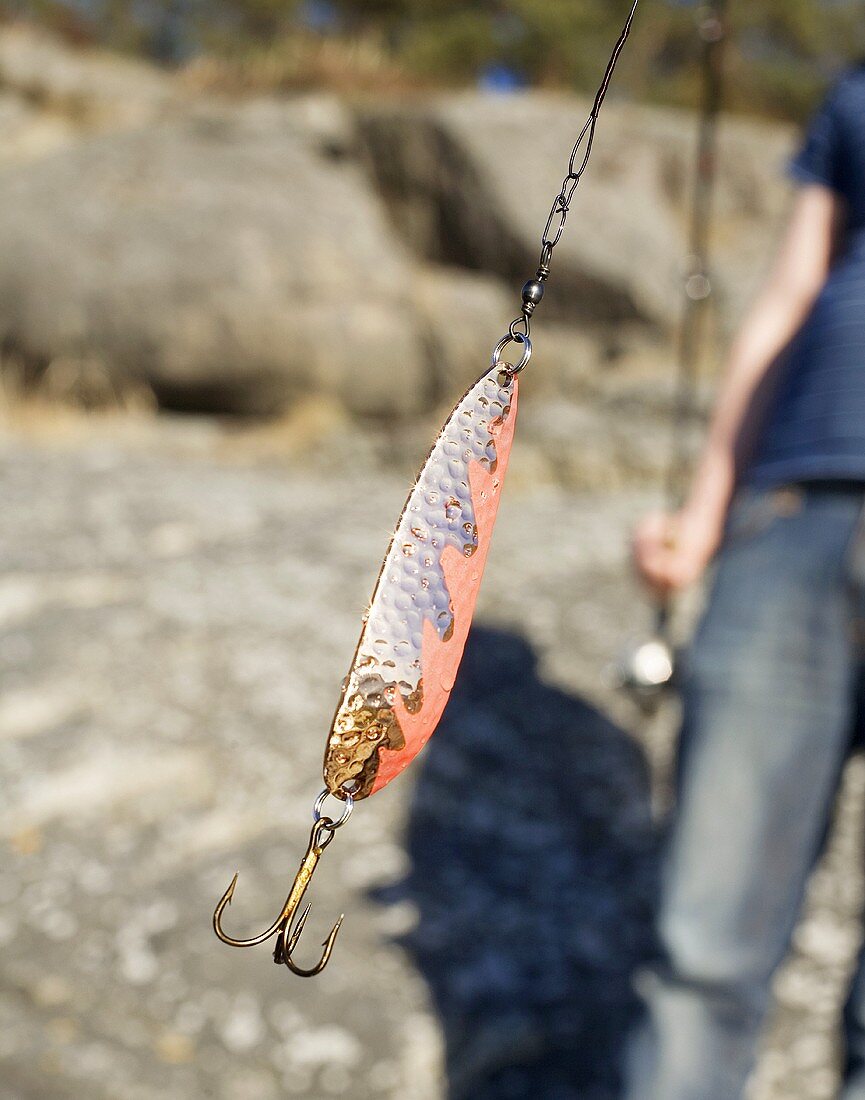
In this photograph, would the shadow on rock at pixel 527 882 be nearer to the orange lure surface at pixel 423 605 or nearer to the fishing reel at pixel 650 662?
the fishing reel at pixel 650 662

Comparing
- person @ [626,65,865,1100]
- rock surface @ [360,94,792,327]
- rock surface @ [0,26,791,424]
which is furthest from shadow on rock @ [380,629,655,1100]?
rock surface @ [360,94,792,327]

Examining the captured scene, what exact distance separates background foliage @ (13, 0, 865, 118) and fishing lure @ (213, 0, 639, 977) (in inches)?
425

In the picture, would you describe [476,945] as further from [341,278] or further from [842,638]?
[341,278]

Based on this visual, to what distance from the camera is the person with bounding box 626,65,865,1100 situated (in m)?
1.66

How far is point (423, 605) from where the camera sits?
58cm

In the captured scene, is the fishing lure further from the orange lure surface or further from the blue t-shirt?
the blue t-shirt

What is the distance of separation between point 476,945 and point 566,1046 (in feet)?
1.17

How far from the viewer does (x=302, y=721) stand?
3643 millimetres

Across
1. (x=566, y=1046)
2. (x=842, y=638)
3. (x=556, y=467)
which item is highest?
(x=842, y=638)

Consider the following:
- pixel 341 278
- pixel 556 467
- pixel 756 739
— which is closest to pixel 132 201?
pixel 341 278

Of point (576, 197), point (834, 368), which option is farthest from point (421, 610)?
point (576, 197)

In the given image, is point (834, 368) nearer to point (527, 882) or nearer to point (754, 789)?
point (754, 789)

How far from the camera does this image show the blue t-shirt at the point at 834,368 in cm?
167

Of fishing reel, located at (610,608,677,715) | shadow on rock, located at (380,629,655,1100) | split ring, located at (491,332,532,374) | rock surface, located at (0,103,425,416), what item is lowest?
shadow on rock, located at (380,629,655,1100)
